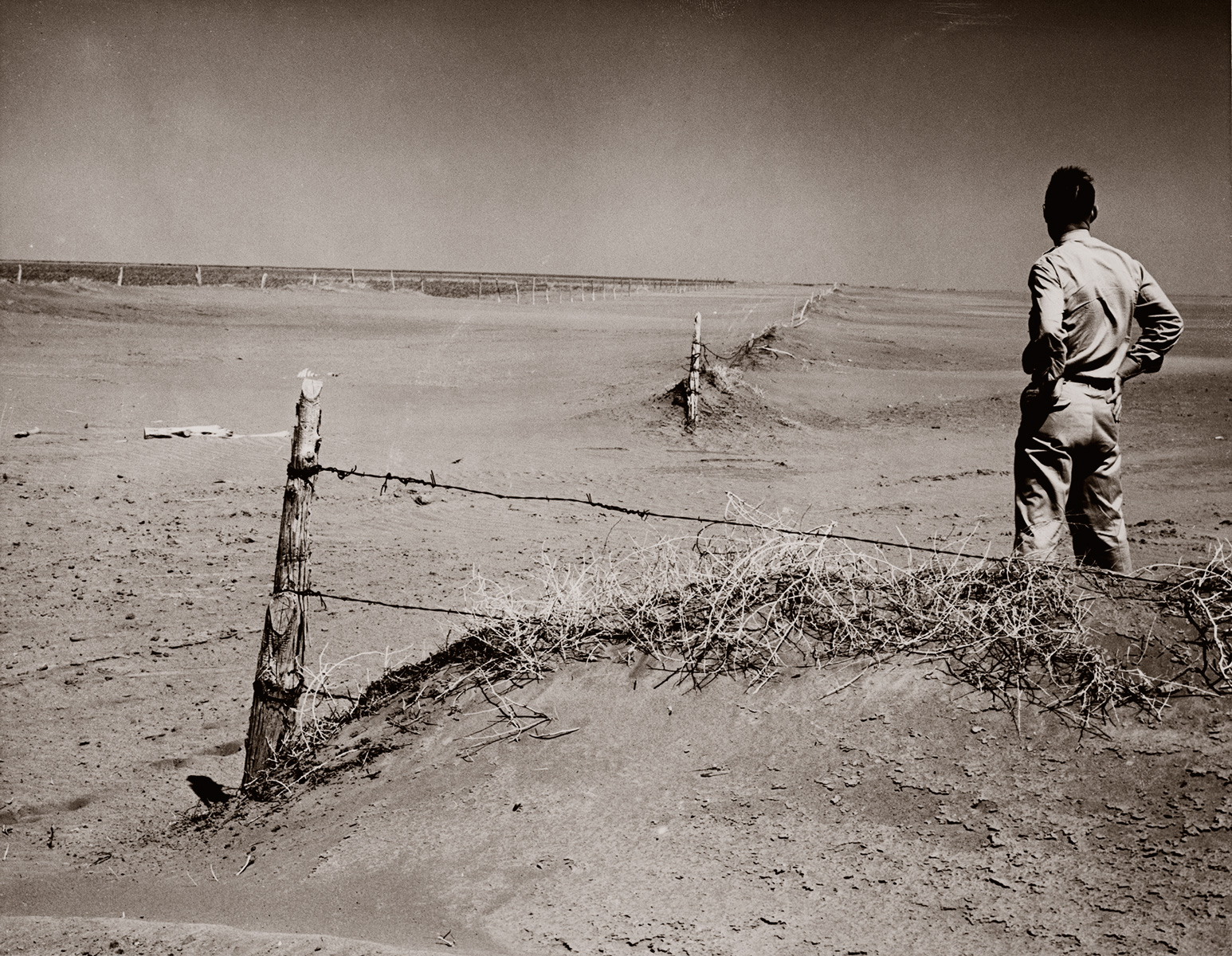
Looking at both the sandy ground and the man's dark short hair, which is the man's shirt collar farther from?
the sandy ground

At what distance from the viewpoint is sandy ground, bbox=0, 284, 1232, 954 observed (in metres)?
2.99

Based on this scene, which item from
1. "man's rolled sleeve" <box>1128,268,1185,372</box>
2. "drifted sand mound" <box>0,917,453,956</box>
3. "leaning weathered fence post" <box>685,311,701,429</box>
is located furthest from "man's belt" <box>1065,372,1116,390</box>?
"leaning weathered fence post" <box>685,311,701,429</box>

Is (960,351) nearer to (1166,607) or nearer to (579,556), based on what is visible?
(579,556)

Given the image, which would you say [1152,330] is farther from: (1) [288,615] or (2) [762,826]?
(1) [288,615]

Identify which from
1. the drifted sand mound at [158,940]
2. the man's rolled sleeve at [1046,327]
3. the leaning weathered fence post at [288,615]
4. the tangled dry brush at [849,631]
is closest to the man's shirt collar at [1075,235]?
the man's rolled sleeve at [1046,327]

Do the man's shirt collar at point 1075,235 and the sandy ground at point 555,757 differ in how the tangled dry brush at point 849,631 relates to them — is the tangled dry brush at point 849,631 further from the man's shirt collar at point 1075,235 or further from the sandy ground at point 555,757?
the man's shirt collar at point 1075,235

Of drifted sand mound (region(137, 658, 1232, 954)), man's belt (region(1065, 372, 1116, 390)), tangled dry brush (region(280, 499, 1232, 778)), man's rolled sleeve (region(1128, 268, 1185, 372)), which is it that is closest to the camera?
drifted sand mound (region(137, 658, 1232, 954))

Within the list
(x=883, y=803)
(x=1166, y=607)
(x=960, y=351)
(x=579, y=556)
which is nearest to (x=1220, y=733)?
(x=1166, y=607)

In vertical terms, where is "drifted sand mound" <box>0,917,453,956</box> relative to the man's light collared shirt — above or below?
A: below

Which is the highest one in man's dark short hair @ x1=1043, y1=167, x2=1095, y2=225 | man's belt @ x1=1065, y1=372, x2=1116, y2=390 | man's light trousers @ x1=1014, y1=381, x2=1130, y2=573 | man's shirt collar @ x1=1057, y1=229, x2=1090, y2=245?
man's dark short hair @ x1=1043, y1=167, x2=1095, y2=225

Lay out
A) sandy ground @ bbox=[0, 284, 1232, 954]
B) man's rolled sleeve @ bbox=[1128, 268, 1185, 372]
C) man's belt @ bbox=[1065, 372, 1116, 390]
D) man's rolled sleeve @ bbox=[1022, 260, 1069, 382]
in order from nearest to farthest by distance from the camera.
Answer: sandy ground @ bbox=[0, 284, 1232, 954], man's rolled sleeve @ bbox=[1022, 260, 1069, 382], man's belt @ bbox=[1065, 372, 1116, 390], man's rolled sleeve @ bbox=[1128, 268, 1185, 372]

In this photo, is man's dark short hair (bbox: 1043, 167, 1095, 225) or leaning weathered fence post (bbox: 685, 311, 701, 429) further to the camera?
leaning weathered fence post (bbox: 685, 311, 701, 429)

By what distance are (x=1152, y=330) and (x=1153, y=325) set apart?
3 cm

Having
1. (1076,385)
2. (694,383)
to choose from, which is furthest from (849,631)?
(694,383)
